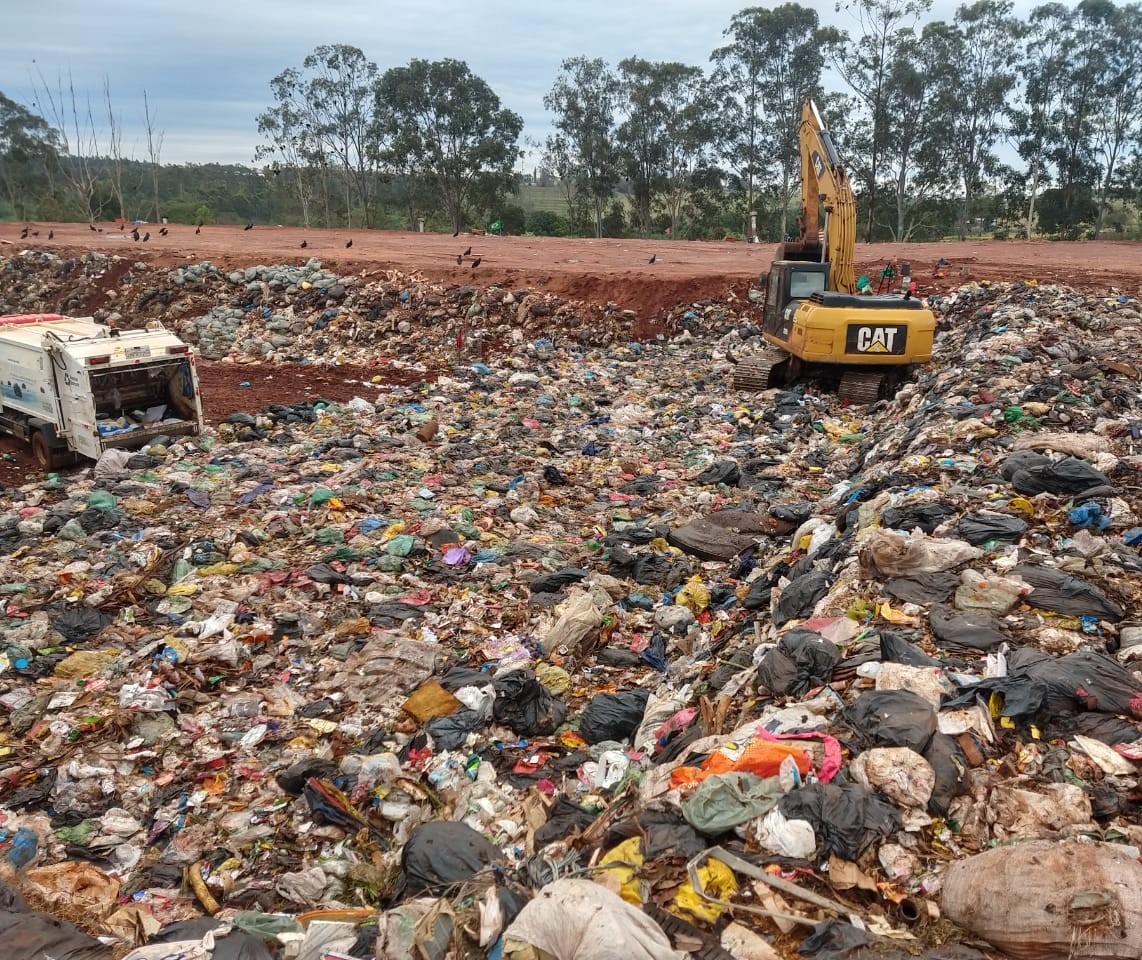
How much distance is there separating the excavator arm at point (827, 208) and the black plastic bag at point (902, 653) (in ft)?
28.8

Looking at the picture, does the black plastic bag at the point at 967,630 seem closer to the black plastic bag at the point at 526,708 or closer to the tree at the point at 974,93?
the black plastic bag at the point at 526,708

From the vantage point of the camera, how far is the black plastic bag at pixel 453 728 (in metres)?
4.38

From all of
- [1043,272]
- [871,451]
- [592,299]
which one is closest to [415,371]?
[592,299]

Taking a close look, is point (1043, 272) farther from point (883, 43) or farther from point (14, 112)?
point (14, 112)

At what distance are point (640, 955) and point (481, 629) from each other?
3601 mm

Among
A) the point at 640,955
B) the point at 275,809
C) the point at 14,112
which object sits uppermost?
the point at 14,112

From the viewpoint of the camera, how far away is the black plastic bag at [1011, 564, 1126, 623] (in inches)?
159

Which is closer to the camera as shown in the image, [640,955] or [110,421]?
[640,955]

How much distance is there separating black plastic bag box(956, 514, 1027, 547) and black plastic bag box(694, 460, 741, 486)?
3.57 m

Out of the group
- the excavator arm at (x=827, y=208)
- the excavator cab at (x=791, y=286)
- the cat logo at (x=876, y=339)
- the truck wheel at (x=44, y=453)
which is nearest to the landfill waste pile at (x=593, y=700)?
the truck wheel at (x=44, y=453)

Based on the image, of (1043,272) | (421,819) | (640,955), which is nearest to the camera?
(640,955)

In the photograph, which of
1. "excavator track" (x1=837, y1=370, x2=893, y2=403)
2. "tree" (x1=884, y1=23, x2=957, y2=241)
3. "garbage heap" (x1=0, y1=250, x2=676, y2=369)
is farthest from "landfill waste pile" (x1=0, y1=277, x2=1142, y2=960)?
"tree" (x1=884, y1=23, x2=957, y2=241)

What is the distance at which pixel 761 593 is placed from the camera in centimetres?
562

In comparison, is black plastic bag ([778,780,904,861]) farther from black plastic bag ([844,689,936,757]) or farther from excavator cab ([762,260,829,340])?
excavator cab ([762,260,829,340])
